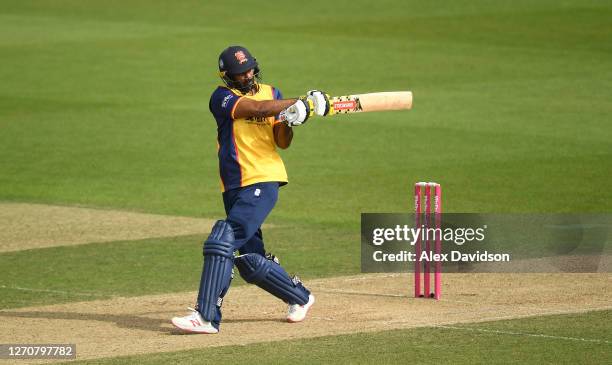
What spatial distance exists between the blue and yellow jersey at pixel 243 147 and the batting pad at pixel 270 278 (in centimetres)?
56

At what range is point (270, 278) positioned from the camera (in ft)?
34.3

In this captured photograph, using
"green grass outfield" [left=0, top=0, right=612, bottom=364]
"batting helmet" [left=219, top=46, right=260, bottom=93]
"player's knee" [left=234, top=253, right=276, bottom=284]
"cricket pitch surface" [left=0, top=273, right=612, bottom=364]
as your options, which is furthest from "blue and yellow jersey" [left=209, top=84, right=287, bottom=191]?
"green grass outfield" [left=0, top=0, right=612, bottom=364]

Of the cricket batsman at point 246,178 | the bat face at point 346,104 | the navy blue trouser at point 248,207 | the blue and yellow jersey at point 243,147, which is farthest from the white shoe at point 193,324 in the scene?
the bat face at point 346,104

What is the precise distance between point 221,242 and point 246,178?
534 mm

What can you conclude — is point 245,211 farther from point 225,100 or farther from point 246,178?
point 225,100

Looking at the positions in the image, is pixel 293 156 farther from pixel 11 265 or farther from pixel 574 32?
pixel 574 32

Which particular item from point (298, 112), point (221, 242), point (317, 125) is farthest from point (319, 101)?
point (317, 125)

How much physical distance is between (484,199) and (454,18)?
18235 mm

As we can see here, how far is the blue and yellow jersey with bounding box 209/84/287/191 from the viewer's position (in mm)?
10289

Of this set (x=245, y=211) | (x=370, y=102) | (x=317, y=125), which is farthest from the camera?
(x=317, y=125)

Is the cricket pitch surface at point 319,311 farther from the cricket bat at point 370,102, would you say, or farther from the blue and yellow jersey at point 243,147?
the cricket bat at point 370,102

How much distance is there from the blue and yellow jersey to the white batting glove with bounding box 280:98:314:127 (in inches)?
12.2

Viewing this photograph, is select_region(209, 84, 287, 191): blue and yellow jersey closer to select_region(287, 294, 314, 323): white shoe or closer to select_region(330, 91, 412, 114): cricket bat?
select_region(330, 91, 412, 114): cricket bat

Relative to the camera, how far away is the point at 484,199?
16.8m
